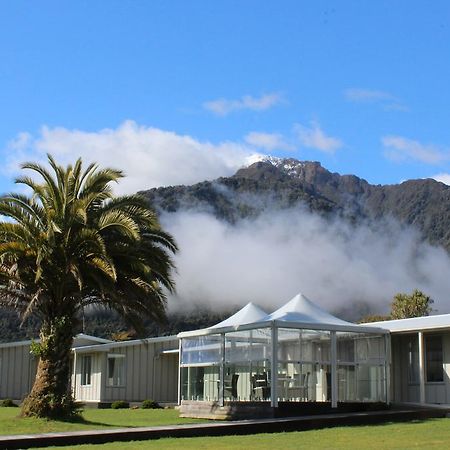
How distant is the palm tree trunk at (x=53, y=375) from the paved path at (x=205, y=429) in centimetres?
313

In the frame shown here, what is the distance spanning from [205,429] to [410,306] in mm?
45254

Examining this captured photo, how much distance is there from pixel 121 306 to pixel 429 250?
140333mm

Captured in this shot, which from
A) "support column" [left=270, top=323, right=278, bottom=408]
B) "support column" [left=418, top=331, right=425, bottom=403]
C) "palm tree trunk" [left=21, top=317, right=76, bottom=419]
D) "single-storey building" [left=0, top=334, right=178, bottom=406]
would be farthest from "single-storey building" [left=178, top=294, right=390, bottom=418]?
"single-storey building" [left=0, top=334, right=178, bottom=406]

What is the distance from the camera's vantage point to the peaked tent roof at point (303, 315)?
2330cm

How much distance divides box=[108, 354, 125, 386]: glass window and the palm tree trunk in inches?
620

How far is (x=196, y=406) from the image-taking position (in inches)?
964

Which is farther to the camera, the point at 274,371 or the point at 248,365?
the point at 248,365

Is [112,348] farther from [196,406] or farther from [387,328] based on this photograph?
[387,328]

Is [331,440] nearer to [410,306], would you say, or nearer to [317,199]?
[410,306]

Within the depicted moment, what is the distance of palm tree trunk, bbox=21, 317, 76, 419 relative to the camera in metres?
19.9

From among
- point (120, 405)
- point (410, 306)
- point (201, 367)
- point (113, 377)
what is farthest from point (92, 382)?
point (410, 306)

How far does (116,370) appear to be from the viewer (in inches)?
1444

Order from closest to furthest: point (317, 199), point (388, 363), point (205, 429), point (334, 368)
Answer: point (205, 429) < point (334, 368) < point (388, 363) < point (317, 199)

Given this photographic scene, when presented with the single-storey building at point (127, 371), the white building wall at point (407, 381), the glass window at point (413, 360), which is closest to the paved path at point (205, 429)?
the white building wall at point (407, 381)
